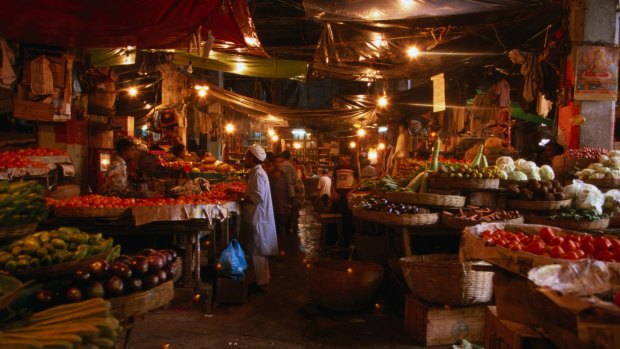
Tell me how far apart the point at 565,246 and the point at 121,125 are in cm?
A: 1129

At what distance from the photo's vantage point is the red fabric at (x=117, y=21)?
18.7 feet

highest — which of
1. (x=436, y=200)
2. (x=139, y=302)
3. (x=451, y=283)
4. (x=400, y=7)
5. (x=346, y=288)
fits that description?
(x=400, y=7)

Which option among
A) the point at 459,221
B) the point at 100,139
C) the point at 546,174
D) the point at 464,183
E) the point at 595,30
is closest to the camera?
the point at 459,221

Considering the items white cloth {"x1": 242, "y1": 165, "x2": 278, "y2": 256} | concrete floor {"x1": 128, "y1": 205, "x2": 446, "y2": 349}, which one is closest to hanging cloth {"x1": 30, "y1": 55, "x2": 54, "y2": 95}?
white cloth {"x1": 242, "y1": 165, "x2": 278, "y2": 256}

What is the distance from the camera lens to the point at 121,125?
38.5 feet

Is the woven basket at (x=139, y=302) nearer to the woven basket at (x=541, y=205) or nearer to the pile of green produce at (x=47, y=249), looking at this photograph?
the pile of green produce at (x=47, y=249)

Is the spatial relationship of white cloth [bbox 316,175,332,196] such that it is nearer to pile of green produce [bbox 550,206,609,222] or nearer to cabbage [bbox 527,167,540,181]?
cabbage [bbox 527,167,540,181]

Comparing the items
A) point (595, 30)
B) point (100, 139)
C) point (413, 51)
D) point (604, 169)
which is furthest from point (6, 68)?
point (595, 30)

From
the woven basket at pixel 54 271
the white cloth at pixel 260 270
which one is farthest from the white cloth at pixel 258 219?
the woven basket at pixel 54 271

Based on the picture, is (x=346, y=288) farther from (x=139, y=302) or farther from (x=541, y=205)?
(x=139, y=302)

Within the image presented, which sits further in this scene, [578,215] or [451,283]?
[578,215]

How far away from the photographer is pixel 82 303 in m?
2.58

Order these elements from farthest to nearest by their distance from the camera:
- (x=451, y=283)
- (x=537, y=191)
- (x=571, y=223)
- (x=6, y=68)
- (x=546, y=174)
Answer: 1. (x=6, y=68)
2. (x=546, y=174)
3. (x=537, y=191)
4. (x=571, y=223)
5. (x=451, y=283)

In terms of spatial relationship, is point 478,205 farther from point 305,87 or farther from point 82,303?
point 305,87
